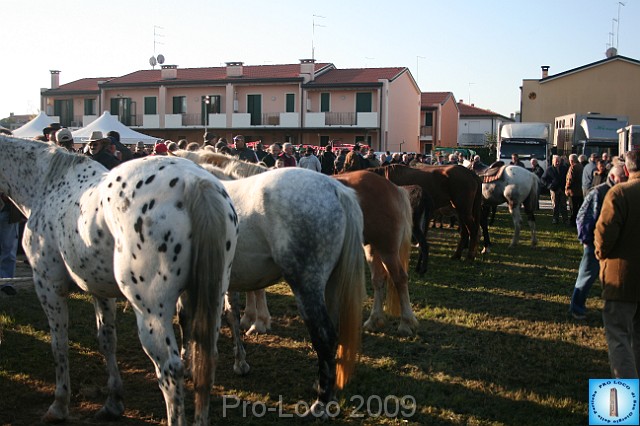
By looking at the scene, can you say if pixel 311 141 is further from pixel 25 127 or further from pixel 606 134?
pixel 25 127

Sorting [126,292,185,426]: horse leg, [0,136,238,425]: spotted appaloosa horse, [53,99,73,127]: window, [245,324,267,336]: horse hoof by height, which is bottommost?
[245,324,267,336]: horse hoof

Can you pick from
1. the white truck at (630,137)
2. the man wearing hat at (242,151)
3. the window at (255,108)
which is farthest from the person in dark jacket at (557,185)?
the window at (255,108)

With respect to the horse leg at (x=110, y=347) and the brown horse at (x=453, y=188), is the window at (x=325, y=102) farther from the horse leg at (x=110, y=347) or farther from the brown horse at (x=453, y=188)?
the horse leg at (x=110, y=347)

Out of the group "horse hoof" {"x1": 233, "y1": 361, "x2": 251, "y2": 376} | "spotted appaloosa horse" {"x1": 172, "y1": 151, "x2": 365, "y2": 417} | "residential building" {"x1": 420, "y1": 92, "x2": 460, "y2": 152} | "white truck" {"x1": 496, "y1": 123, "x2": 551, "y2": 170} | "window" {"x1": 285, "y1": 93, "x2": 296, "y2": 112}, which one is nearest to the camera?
"spotted appaloosa horse" {"x1": 172, "y1": 151, "x2": 365, "y2": 417}

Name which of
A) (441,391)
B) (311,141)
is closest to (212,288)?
(441,391)

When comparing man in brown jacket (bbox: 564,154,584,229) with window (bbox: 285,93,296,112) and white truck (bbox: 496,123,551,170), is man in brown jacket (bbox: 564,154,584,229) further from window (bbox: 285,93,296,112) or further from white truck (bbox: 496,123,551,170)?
window (bbox: 285,93,296,112)

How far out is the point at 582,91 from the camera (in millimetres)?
38875

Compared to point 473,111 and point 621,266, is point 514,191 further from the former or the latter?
point 473,111

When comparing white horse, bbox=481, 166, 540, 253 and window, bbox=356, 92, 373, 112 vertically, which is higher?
window, bbox=356, 92, 373, 112

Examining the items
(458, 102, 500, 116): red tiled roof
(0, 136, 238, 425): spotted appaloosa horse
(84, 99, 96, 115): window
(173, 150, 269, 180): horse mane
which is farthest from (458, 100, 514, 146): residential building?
(0, 136, 238, 425): spotted appaloosa horse

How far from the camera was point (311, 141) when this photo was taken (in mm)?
43344

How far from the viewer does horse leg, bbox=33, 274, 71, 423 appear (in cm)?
450

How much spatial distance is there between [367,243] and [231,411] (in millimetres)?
2930

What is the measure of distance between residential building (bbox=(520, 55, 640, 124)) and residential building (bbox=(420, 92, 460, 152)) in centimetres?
1405
